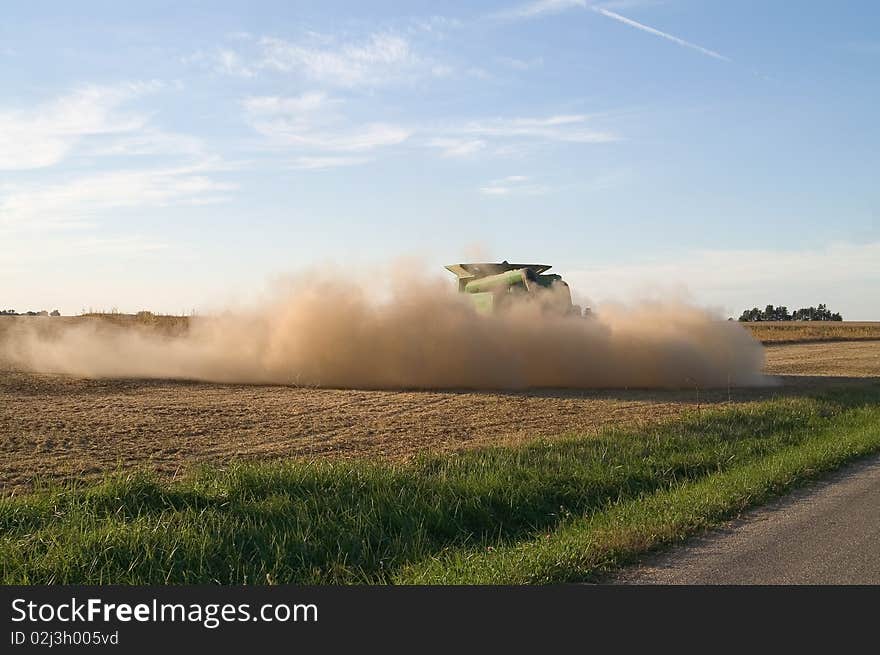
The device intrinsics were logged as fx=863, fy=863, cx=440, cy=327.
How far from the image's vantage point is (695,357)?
1125 inches

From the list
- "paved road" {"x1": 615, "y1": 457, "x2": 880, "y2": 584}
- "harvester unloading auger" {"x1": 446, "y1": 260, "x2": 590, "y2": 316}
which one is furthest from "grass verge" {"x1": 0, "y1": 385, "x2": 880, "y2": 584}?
"harvester unloading auger" {"x1": 446, "y1": 260, "x2": 590, "y2": 316}

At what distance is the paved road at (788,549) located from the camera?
6.59m

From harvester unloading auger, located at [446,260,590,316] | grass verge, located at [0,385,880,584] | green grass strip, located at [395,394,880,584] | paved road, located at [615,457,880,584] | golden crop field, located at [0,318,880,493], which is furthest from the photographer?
harvester unloading auger, located at [446,260,590,316]

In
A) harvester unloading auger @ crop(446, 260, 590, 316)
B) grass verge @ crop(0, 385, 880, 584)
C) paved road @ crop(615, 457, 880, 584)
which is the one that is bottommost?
paved road @ crop(615, 457, 880, 584)

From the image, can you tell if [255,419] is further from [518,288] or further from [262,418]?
[518,288]

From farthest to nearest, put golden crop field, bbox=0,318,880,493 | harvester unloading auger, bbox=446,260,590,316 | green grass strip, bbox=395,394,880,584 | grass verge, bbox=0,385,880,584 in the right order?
harvester unloading auger, bbox=446,260,590,316
golden crop field, bbox=0,318,880,493
grass verge, bbox=0,385,880,584
green grass strip, bbox=395,394,880,584

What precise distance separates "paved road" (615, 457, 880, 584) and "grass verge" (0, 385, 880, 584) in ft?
1.00

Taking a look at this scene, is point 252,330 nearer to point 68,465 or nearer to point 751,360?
point 751,360

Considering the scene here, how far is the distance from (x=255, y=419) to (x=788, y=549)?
12566 millimetres

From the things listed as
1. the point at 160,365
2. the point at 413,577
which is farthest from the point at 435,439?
the point at 160,365

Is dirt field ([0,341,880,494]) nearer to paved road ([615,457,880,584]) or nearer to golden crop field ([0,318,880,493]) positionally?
golden crop field ([0,318,880,493])

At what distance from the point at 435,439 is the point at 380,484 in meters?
5.51

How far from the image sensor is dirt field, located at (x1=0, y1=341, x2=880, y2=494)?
1317cm

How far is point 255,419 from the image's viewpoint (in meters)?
17.9
